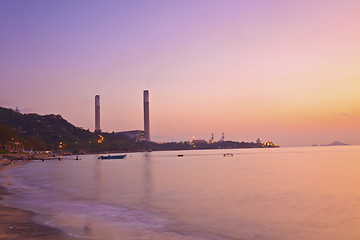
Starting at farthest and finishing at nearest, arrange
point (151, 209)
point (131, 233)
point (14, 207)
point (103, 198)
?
point (103, 198), point (151, 209), point (14, 207), point (131, 233)

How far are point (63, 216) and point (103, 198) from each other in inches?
453

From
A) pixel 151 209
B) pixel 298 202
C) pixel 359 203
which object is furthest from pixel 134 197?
pixel 359 203

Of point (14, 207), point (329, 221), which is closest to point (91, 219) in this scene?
point (14, 207)

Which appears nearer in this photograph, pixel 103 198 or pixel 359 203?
pixel 359 203

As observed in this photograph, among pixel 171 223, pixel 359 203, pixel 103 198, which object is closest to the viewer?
pixel 171 223

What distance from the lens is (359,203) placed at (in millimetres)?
29422

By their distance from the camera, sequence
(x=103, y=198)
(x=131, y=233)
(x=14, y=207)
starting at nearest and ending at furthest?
(x=131, y=233) < (x=14, y=207) < (x=103, y=198)

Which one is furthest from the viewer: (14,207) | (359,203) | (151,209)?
(359,203)

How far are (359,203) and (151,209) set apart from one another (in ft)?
58.0

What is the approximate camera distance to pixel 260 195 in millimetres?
34562

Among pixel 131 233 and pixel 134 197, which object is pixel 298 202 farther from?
pixel 131 233

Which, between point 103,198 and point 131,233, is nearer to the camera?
point 131,233

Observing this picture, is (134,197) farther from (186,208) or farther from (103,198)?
(186,208)

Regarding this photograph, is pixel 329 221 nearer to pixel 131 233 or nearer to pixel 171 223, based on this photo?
pixel 171 223
